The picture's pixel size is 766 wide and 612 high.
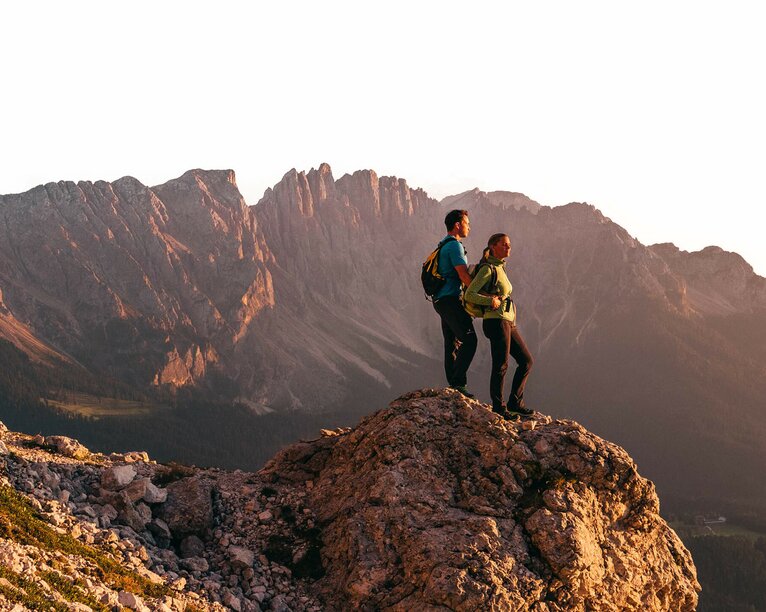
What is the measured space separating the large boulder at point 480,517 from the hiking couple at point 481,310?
37.9 inches

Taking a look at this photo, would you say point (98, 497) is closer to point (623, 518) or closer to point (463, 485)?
point (463, 485)

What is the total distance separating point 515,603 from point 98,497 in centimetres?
1103

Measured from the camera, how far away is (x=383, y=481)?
1712cm

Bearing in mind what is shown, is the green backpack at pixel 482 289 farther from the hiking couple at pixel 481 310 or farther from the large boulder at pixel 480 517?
the large boulder at pixel 480 517

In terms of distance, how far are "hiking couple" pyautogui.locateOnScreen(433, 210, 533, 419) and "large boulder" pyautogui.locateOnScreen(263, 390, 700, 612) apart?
96 cm

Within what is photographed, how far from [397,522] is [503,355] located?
5.56 metres

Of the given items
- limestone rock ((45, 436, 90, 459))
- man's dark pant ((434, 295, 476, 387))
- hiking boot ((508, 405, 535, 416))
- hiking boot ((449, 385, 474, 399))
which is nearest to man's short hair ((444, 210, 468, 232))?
man's dark pant ((434, 295, 476, 387))

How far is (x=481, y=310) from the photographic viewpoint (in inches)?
725

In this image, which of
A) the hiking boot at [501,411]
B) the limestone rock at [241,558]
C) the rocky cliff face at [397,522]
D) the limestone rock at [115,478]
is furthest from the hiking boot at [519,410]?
the limestone rock at [115,478]

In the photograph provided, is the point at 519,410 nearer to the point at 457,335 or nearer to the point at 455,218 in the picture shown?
the point at 457,335

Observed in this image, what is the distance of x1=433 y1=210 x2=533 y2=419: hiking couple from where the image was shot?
18234mm

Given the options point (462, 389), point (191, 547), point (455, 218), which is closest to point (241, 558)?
point (191, 547)

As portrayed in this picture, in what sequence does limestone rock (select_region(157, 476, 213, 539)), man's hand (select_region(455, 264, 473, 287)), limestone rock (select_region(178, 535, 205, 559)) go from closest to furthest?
limestone rock (select_region(178, 535, 205, 559)) → limestone rock (select_region(157, 476, 213, 539)) → man's hand (select_region(455, 264, 473, 287))

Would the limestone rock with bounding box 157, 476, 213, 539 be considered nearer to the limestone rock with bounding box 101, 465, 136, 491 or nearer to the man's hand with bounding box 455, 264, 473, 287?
the limestone rock with bounding box 101, 465, 136, 491
